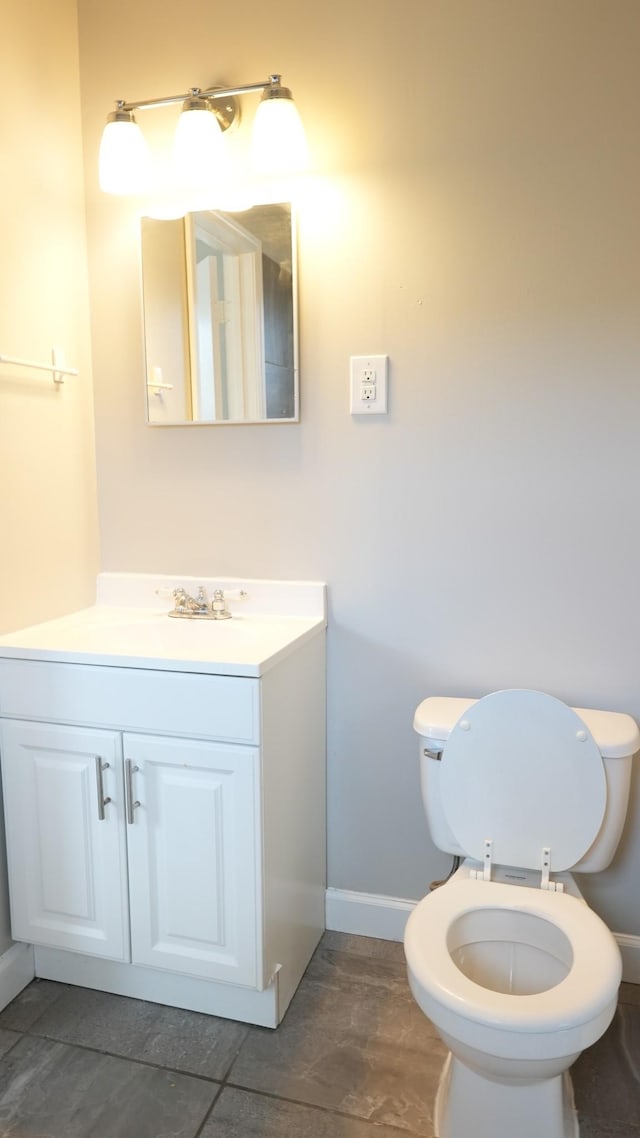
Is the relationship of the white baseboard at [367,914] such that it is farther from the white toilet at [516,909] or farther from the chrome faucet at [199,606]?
the chrome faucet at [199,606]

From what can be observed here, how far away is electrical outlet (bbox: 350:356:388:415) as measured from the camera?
1.67 meters

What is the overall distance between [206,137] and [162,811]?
148 cm

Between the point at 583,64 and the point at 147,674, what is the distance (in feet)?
5.06

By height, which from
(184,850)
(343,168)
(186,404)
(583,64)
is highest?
(583,64)

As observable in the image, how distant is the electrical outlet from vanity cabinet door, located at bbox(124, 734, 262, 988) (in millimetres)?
834

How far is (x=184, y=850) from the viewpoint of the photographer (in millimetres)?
1479

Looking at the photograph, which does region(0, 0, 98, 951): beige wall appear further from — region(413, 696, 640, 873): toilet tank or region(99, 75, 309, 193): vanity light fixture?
region(413, 696, 640, 873): toilet tank

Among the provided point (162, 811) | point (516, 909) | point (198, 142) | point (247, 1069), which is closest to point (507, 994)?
point (516, 909)

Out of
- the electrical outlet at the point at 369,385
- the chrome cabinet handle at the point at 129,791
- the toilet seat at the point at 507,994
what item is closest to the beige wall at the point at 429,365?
the electrical outlet at the point at 369,385

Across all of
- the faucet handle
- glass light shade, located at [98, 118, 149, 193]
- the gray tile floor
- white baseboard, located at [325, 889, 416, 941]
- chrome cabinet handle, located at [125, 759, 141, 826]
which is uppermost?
glass light shade, located at [98, 118, 149, 193]

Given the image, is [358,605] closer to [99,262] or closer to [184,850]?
[184,850]

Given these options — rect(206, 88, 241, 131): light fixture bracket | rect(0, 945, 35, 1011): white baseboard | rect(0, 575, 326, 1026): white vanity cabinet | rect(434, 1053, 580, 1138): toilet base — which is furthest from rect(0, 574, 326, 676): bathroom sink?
rect(206, 88, 241, 131): light fixture bracket

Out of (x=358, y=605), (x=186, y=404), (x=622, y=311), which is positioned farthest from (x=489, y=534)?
(x=186, y=404)

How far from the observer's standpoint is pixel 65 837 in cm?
156
